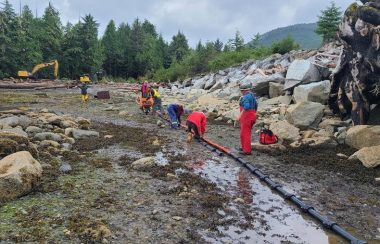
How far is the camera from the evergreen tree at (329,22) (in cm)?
3139

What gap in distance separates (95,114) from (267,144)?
1036cm

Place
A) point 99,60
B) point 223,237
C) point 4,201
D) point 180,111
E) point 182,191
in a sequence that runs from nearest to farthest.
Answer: point 223,237, point 4,201, point 182,191, point 180,111, point 99,60

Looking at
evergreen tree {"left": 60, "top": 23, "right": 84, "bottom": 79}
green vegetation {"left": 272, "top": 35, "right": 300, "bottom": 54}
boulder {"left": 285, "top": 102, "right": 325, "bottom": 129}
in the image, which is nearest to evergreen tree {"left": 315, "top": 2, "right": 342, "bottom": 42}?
green vegetation {"left": 272, "top": 35, "right": 300, "bottom": 54}

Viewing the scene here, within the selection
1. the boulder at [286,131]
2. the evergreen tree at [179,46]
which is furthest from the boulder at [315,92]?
the evergreen tree at [179,46]

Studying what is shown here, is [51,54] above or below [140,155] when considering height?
above

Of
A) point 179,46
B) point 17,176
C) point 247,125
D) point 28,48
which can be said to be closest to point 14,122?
point 17,176

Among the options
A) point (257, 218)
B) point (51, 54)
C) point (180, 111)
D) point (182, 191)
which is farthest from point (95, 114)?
point (51, 54)

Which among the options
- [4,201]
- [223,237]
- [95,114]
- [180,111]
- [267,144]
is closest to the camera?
[223,237]

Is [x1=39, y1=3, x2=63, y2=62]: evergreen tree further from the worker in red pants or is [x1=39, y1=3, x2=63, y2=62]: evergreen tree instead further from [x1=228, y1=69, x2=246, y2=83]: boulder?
the worker in red pants

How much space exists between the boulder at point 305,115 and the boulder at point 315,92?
248 centimetres

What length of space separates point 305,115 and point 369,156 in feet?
12.4

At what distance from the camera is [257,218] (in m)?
6.12

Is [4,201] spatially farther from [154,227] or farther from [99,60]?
[99,60]

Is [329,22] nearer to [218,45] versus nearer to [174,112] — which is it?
[174,112]
